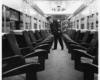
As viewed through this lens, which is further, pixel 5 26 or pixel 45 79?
pixel 5 26

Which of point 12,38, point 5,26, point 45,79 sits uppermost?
point 5,26

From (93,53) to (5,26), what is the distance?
2.40 m

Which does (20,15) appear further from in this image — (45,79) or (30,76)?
(30,76)

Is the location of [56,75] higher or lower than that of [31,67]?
lower

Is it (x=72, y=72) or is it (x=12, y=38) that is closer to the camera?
(x=12, y=38)

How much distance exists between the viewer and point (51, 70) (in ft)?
10.9

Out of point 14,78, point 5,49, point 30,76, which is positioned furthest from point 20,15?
point 30,76

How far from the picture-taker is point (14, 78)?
9.15 ft

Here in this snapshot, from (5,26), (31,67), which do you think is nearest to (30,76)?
(31,67)

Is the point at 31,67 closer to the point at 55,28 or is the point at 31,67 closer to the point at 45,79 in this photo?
the point at 45,79

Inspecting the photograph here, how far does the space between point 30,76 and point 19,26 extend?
3852mm

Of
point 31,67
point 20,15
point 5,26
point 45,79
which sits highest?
point 20,15

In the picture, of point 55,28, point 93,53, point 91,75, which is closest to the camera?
point 91,75

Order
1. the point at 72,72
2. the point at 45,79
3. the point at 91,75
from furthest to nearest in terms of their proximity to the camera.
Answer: the point at 72,72
the point at 45,79
the point at 91,75
